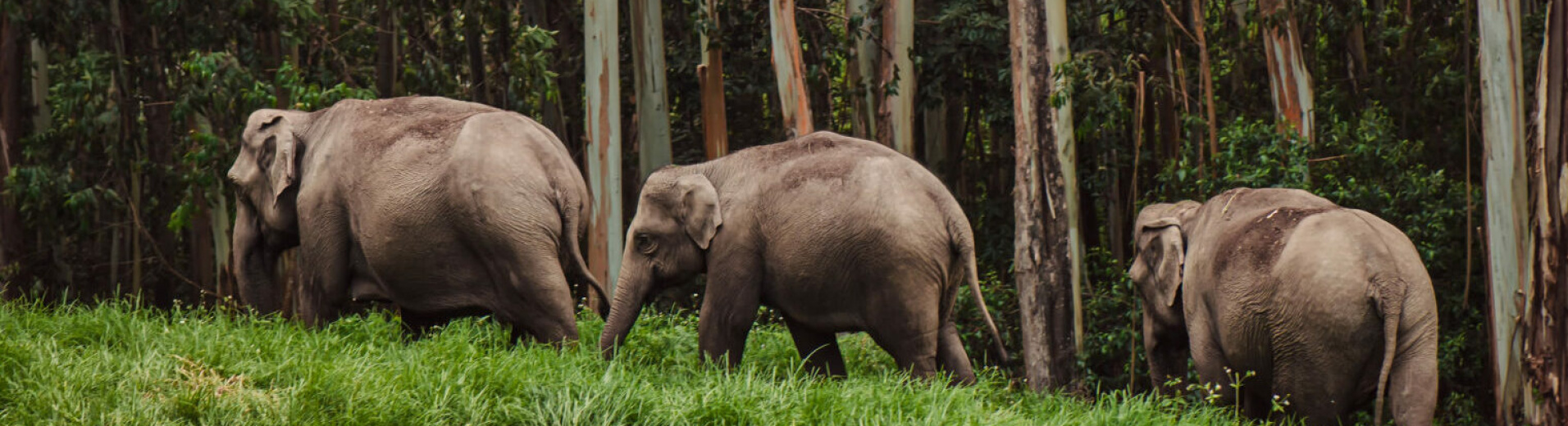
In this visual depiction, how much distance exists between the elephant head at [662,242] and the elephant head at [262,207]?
1.71 metres

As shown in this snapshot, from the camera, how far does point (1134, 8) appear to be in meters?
12.6

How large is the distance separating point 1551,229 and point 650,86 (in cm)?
752

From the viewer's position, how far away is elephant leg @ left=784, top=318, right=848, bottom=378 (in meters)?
7.73

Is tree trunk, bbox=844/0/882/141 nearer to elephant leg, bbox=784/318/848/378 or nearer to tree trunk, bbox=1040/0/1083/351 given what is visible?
tree trunk, bbox=1040/0/1083/351

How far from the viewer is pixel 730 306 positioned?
731 cm

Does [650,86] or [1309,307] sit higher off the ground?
[650,86]

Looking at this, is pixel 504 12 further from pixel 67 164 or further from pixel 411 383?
pixel 411 383

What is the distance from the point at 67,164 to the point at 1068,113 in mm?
8104

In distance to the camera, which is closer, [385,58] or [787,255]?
[787,255]

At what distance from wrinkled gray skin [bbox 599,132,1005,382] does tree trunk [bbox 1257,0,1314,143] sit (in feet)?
16.1

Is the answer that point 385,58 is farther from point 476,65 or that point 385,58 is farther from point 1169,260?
point 1169,260

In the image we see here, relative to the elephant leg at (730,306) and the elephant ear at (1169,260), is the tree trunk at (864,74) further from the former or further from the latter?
the elephant leg at (730,306)

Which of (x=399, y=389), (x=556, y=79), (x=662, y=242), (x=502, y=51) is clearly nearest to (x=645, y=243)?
(x=662, y=242)

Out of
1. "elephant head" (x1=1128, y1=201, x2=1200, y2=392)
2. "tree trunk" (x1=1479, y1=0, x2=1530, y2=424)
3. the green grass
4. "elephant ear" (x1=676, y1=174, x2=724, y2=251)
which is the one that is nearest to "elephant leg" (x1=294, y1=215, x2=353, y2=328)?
the green grass
